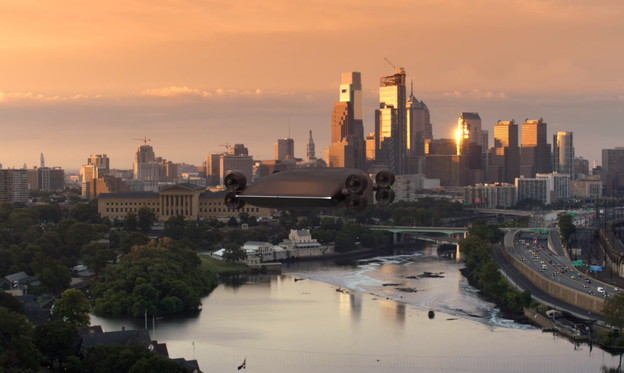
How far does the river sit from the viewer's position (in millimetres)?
17031

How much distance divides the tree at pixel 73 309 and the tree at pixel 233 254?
13.6 m

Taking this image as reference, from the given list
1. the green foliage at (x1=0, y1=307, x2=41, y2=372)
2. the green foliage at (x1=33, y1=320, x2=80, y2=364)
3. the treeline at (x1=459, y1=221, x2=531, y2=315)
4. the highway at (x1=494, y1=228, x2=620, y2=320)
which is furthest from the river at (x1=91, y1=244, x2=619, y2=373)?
the green foliage at (x1=0, y1=307, x2=41, y2=372)

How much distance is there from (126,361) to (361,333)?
666 centimetres

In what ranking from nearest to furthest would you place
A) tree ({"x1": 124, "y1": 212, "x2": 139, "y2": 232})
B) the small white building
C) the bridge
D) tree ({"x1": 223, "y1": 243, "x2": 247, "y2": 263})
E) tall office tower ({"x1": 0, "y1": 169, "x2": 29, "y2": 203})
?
tree ({"x1": 223, "y1": 243, "x2": 247, "y2": 263}) < the small white building < tree ({"x1": 124, "y1": 212, "x2": 139, "y2": 232}) < the bridge < tall office tower ({"x1": 0, "y1": 169, "x2": 29, "y2": 203})

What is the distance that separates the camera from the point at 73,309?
18.6 metres

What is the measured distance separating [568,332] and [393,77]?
74.0 metres

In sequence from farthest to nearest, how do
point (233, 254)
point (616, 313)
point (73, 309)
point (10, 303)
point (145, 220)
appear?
1. point (145, 220)
2. point (233, 254)
3. point (616, 313)
4. point (73, 309)
5. point (10, 303)

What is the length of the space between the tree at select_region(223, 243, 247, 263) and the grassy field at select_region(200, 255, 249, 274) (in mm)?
247

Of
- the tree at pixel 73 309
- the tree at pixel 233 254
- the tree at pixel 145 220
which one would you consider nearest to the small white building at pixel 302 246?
the tree at pixel 233 254

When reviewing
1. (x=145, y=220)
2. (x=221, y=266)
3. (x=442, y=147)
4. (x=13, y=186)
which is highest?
(x=442, y=147)

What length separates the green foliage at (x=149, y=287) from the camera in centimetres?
2203

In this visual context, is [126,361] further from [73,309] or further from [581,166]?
[581,166]

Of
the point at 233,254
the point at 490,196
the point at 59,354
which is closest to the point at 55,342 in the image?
the point at 59,354

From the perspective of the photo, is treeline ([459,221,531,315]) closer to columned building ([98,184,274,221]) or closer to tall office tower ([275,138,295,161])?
columned building ([98,184,274,221])
